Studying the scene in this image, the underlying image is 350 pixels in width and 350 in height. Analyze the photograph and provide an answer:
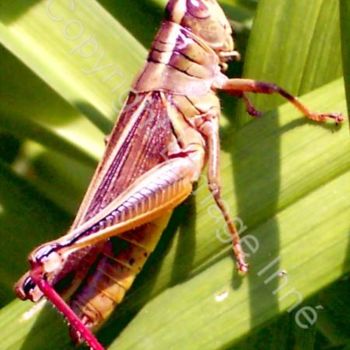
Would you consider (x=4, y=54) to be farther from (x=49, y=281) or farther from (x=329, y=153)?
(x=329, y=153)

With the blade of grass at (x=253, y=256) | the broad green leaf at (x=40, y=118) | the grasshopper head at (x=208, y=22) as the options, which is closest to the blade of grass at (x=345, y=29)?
the blade of grass at (x=253, y=256)

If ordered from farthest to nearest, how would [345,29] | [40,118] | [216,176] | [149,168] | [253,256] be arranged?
[40,118], [149,168], [216,176], [253,256], [345,29]

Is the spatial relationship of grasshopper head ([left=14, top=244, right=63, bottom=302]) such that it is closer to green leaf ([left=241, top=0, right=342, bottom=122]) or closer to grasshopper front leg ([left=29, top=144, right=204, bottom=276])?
grasshopper front leg ([left=29, top=144, right=204, bottom=276])

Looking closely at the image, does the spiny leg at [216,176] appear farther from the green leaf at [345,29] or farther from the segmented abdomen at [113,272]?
the green leaf at [345,29]

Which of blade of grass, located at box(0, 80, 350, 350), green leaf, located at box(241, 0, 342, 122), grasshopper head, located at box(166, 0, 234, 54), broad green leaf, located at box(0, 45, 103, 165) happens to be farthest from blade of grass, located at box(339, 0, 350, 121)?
broad green leaf, located at box(0, 45, 103, 165)

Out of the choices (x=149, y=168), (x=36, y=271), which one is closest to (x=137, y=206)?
(x=149, y=168)

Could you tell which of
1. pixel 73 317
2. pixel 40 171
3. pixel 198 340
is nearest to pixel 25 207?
pixel 40 171

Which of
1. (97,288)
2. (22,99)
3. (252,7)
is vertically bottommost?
(97,288)

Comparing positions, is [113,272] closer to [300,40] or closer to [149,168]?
[149,168]
